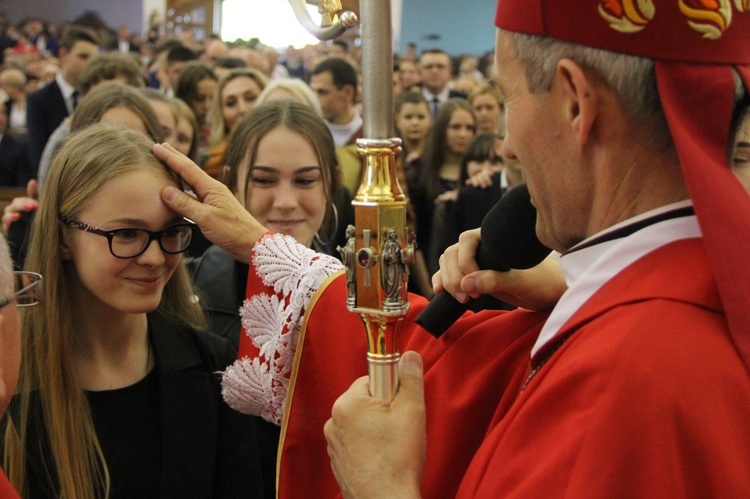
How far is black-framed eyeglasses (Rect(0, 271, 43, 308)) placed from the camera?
1.33 meters

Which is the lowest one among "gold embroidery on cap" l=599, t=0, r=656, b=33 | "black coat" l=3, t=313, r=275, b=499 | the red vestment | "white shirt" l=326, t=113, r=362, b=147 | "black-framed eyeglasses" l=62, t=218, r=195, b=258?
"black coat" l=3, t=313, r=275, b=499

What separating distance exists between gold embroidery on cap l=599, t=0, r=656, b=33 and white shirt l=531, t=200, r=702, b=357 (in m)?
Result: 0.23

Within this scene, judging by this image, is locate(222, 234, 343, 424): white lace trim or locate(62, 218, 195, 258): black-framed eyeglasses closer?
locate(222, 234, 343, 424): white lace trim

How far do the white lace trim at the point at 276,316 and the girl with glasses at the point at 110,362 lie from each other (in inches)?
10.6

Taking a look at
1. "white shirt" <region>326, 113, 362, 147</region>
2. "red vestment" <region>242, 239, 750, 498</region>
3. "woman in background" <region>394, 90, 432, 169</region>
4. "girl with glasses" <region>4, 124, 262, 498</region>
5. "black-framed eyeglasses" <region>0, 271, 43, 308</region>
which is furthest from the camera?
"woman in background" <region>394, 90, 432, 169</region>

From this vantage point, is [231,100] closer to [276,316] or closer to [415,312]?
[276,316]

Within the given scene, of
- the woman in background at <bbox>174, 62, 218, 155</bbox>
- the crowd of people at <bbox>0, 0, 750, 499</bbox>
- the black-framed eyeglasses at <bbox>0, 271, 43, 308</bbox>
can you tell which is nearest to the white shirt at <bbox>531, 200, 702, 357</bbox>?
the crowd of people at <bbox>0, 0, 750, 499</bbox>

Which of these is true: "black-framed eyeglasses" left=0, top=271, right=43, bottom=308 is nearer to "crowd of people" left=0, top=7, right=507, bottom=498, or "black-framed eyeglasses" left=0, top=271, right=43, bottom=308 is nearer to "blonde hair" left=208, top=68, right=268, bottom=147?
"crowd of people" left=0, top=7, right=507, bottom=498

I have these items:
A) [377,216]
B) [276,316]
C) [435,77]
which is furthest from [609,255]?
[435,77]

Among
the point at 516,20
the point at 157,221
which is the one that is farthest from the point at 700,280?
the point at 157,221

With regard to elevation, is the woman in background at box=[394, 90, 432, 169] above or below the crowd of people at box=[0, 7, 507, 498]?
above

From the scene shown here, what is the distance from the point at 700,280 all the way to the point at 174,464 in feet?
4.21

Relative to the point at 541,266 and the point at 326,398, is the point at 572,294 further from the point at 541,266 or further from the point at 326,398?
the point at 326,398

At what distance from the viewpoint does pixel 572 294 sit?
1242 millimetres
